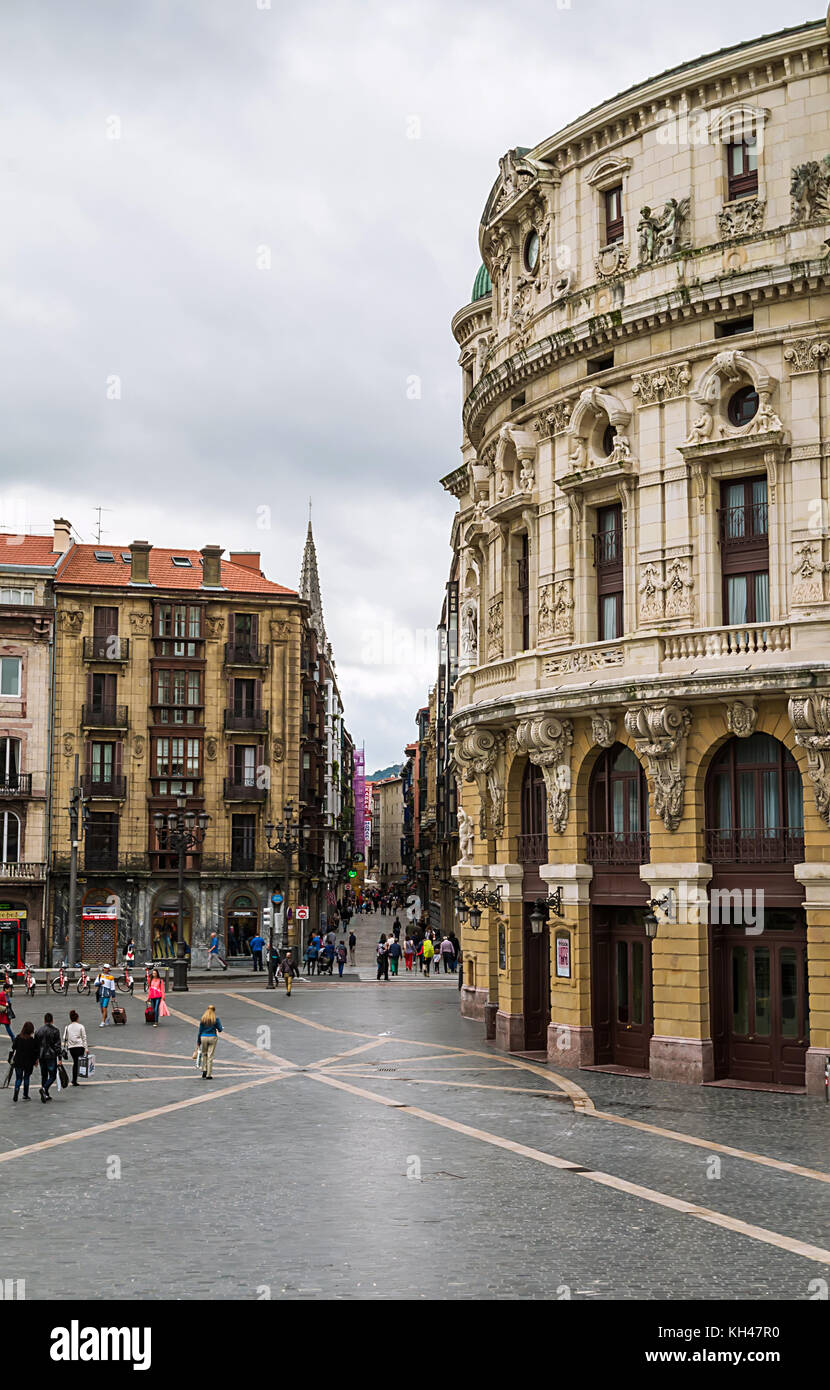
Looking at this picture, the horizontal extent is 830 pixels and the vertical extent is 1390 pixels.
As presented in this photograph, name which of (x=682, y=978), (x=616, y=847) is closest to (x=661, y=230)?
(x=616, y=847)

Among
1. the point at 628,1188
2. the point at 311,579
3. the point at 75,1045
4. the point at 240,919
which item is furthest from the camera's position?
the point at 311,579

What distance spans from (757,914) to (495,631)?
11545 millimetres

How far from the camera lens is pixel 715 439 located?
29.6 m

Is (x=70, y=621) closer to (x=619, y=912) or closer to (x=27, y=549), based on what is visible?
(x=27, y=549)

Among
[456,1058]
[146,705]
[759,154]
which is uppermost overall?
[759,154]

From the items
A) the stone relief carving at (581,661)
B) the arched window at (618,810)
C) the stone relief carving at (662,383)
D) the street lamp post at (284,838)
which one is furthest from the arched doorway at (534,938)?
the street lamp post at (284,838)

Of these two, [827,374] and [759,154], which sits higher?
[759,154]

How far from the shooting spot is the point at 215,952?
2781 inches

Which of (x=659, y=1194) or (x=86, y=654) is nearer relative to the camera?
(x=659, y=1194)

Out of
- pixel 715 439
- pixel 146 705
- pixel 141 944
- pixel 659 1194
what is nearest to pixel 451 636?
pixel 146 705

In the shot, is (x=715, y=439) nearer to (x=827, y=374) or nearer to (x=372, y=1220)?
(x=827, y=374)

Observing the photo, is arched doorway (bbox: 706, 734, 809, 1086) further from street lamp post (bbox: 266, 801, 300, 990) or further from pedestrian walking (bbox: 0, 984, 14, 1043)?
street lamp post (bbox: 266, 801, 300, 990)

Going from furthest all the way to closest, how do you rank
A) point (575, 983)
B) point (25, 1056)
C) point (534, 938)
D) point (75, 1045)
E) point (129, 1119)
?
point (534, 938) < point (575, 983) < point (75, 1045) < point (25, 1056) < point (129, 1119)

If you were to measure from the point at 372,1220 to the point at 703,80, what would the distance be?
2457 centimetres
